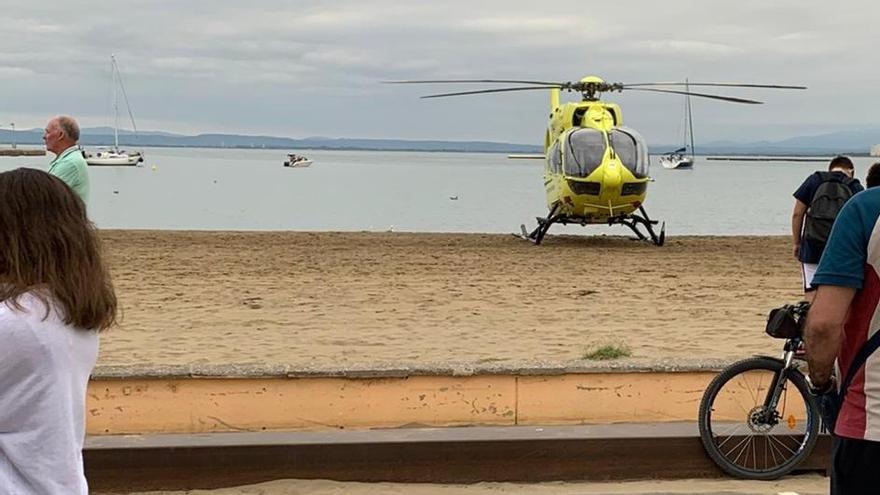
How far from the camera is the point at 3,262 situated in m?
2.44

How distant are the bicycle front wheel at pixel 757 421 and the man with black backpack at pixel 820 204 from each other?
153 cm

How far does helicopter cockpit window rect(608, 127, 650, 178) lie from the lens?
21.8 metres

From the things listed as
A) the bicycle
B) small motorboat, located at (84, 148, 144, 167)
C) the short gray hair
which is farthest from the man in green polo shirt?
small motorboat, located at (84, 148, 144, 167)

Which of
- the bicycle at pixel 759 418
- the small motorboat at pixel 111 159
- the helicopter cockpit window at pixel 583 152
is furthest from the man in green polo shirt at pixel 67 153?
the small motorboat at pixel 111 159

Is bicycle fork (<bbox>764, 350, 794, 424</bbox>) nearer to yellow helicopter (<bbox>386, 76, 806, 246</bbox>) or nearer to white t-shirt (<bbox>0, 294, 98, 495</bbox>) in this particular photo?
white t-shirt (<bbox>0, 294, 98, 495</bbox>)

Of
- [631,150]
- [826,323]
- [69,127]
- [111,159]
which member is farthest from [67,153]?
[111,159]

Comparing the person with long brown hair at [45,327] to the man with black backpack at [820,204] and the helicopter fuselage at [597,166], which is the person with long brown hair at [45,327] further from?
the helicopter fuselage at [597,166]

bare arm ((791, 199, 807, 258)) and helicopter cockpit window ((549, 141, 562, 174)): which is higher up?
helicopter cockpit window ((549, 141, 562, 174))

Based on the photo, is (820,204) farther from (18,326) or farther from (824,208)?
(18,326)

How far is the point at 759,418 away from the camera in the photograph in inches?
236

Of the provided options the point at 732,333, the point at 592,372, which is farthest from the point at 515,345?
the point at 592,372

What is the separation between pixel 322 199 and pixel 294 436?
5634cm

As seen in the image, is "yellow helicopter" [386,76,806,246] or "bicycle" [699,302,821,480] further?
"yellow helicopter" [386,76,806,246]

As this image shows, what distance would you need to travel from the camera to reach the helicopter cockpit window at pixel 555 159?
22531 millimetres
